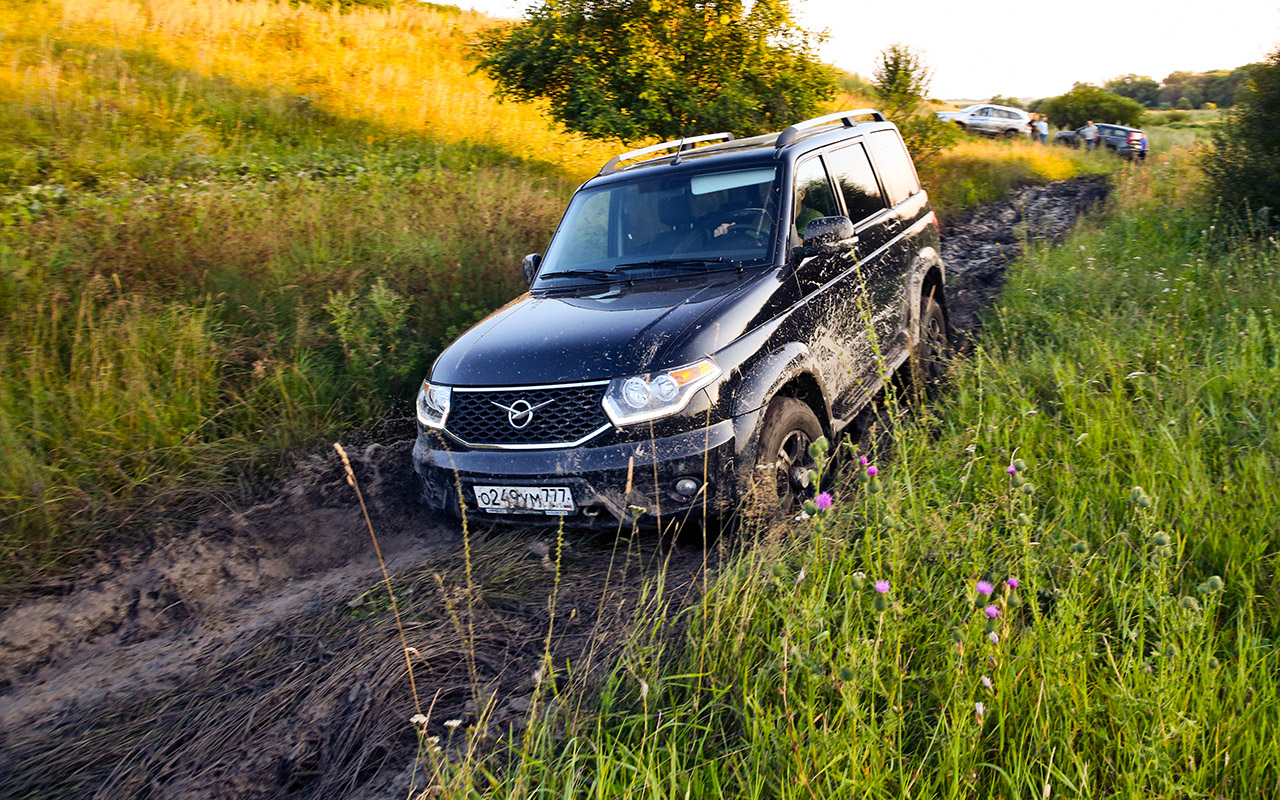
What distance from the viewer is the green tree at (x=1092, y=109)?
41.6 m

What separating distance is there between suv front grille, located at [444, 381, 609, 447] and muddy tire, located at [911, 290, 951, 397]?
265cm

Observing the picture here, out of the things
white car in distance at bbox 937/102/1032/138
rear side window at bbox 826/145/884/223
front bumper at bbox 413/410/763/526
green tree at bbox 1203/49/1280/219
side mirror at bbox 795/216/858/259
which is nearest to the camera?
front bumper at bbox 413/410/763/526

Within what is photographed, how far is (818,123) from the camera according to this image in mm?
5176

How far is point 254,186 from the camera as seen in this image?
8117mm

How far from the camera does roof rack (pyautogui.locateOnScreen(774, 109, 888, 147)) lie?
15.4ft

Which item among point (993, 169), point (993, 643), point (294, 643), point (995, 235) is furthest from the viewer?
point (993, 169)

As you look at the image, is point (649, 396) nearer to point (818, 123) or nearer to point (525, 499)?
point (525, 499)

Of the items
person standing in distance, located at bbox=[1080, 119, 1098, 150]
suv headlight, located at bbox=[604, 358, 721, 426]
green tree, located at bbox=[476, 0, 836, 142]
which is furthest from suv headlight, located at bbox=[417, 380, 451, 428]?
person standing in distance, located at bbox=[1080, 119, 1098, 150]

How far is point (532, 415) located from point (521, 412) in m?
0.05

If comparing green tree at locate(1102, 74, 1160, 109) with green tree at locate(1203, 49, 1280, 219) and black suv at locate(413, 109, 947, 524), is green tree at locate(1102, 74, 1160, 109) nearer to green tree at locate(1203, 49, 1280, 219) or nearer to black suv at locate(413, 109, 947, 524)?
green tree at locate(1203, 49, 1280, 219)

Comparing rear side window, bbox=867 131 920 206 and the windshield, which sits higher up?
rear side window, bbox=867 131 920 206

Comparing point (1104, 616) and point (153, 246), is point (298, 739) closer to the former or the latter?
point (1104, 616)

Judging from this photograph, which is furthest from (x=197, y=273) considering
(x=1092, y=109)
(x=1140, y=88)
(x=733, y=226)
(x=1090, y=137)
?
(x=1140, y=88)

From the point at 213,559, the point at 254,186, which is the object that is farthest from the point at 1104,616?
the point at 254,186
